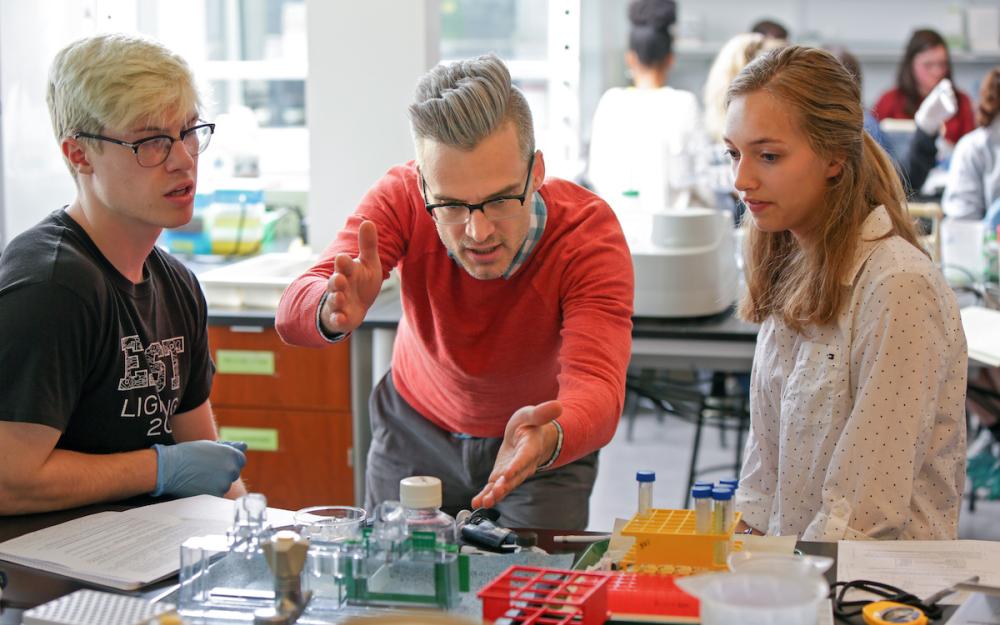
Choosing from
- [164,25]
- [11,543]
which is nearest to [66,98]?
[11,543]

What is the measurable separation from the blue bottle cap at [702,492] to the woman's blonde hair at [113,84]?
985 millimetres

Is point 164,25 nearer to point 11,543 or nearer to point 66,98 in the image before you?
point 66,98

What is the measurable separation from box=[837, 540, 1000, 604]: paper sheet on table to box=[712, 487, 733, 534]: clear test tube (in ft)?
0.50

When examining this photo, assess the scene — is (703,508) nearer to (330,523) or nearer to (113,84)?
(330,523)

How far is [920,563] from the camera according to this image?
143 centimetres

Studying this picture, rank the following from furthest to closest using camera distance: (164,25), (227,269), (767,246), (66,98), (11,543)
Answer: (164,25), (227,269), (767,246), (66,98), (11,543)

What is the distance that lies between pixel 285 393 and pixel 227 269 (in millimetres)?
435

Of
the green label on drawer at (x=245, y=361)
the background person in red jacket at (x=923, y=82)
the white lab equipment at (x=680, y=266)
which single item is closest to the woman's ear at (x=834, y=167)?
the white lab equipment at (x=680, y=266)

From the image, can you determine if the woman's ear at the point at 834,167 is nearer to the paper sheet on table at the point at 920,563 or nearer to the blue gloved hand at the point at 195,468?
the paper sheet on table at the point at 920,563

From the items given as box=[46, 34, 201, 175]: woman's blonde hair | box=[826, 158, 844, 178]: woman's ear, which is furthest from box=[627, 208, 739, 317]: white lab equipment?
box=[46, 34, 201, 175]: woman's blonde hair

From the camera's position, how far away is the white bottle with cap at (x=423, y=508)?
1.31 m

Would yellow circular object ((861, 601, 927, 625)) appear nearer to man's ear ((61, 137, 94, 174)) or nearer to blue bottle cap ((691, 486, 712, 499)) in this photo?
blue bottle cap ((691, 486, 712, 499))

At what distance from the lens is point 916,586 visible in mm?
1351

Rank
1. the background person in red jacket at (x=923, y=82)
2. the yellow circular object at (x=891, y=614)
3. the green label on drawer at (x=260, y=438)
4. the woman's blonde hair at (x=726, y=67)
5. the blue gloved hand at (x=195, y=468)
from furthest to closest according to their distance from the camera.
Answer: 1. the background person in red jacket at (x=923, y=82)
2. the woman's blonde hair at (x=726, y=67)
3. the green label on drawer at (x=260, y=438)
4. the blue gloved hand at (x=195, y=468)
5. the yellow circular object at (x=891, y=614)
